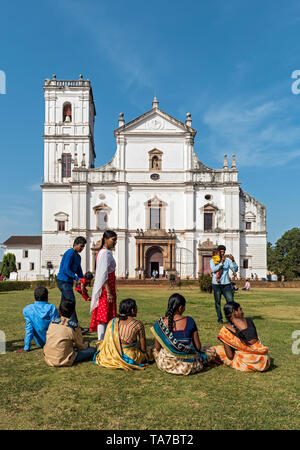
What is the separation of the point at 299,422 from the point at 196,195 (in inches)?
1281

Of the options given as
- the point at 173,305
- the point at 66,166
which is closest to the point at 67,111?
the point at 66,166

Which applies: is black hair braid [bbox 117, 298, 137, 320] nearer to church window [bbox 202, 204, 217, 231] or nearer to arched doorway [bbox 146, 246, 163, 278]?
arched doorway [bbox 146, 246, 163, 278]

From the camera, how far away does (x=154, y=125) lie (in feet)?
117

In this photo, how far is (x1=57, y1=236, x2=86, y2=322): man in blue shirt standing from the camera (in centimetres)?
623

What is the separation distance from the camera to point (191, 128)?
35.4m

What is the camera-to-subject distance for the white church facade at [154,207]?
34438mm

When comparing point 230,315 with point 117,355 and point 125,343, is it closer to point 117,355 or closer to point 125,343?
point 125,343

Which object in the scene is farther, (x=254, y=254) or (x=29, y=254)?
(x=29, y=254)

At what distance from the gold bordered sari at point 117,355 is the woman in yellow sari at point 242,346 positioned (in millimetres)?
1126

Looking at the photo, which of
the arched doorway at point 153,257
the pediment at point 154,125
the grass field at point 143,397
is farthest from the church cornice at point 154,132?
the grass field at point 143,397

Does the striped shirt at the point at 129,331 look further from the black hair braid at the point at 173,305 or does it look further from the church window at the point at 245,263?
the church window at the point at 245,263

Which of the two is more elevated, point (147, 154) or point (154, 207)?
point (147, 154)

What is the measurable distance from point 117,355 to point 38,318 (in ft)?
5.28
